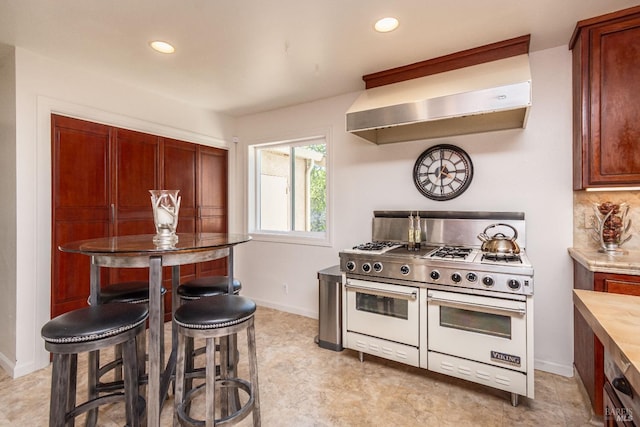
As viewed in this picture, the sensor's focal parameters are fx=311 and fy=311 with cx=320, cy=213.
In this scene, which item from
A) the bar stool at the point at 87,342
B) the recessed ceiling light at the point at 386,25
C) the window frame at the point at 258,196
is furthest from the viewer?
the window frame at the point at 258,196

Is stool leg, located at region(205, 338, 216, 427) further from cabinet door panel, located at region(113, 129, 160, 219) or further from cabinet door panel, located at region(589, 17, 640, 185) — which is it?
cabinet door panel, located at region(589, 17, 640, 185)

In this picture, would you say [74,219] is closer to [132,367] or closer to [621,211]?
[132,367]

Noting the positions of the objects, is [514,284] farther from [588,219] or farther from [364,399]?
[364,399]

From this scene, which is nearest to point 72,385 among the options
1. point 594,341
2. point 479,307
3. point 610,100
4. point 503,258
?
point 479,307

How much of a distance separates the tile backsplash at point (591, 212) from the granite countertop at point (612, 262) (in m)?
0.20

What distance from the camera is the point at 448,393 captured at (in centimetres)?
219

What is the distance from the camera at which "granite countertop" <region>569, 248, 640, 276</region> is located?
1752 mm

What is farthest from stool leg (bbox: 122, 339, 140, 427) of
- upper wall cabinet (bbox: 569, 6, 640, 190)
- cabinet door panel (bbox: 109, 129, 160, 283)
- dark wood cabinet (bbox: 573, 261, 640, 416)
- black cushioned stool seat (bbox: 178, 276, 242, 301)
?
upper wall cabinet (bbox: 569, 6, 640, 190)

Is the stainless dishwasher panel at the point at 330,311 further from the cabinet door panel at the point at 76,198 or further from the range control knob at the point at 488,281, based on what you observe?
the cabinet door panel at the point at 76,198

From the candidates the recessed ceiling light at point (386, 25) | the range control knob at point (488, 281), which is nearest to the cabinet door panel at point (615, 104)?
the range control knob at point (488, 281)

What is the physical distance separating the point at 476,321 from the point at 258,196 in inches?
124

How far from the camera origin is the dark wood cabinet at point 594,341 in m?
1.78

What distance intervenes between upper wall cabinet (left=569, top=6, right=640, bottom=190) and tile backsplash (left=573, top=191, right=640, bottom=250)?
268 millimetres

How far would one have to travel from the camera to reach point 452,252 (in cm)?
244
